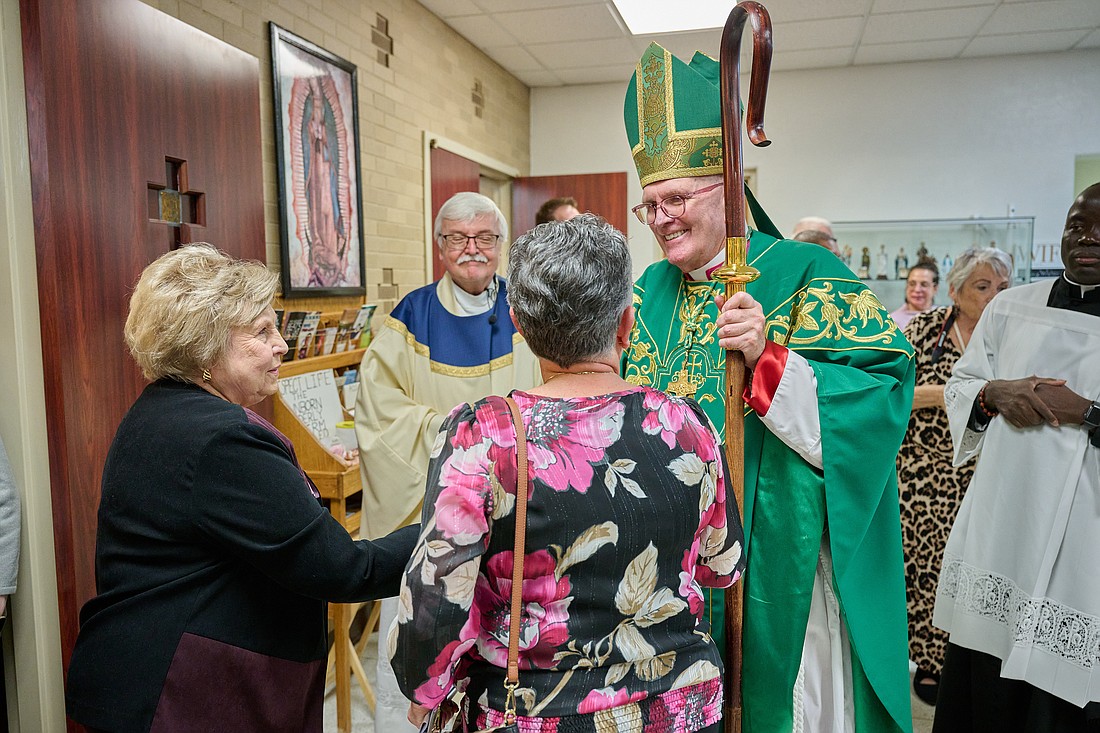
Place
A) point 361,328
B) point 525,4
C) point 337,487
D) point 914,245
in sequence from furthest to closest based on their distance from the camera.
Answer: point 914,245, point 525,4, point 361,328, point 337,487

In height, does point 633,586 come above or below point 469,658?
above

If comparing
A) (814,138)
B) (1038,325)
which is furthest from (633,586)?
(814,138)

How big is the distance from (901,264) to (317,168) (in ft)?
14.4

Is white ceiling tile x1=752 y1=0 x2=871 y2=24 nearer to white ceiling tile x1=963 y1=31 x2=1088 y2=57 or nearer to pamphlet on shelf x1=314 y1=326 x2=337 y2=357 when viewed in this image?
white ceiling tile x1=963 y1=31 x2=1088 y2=57

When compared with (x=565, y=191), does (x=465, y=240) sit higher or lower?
lower

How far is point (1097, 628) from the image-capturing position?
1.93 metres

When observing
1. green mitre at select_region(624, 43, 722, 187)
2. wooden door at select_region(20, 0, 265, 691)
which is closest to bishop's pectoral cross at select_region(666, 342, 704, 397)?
green mitre at select_region(624, 43, 722, 187)

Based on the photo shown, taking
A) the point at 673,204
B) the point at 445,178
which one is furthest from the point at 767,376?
the point at 445,178

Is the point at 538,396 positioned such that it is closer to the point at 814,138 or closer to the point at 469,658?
the point at 469,658

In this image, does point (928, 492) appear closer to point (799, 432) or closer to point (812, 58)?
point (799, 432)

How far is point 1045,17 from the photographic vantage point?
4.96 metres

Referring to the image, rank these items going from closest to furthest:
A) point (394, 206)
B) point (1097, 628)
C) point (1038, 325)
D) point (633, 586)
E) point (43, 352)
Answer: point (633, 586) < point (43, 352) < point (1097, 628) < point (1038, 325) < point (394, 206)

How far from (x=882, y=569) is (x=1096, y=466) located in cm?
86

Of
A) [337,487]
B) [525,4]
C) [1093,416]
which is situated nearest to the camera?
[1093,416]
